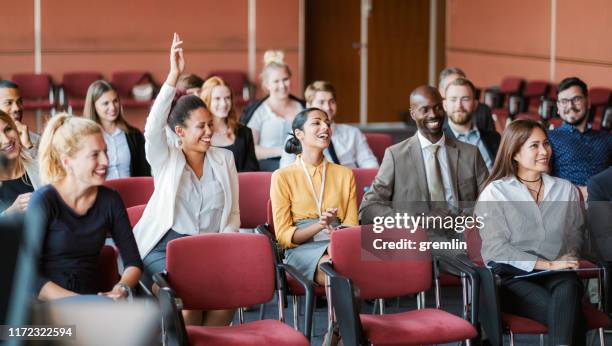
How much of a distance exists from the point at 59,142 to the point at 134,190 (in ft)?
5.26

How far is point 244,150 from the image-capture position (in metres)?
6.12

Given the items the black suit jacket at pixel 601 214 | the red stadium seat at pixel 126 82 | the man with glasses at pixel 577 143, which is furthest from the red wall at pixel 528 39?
the black suit jacket at pixel 601 214

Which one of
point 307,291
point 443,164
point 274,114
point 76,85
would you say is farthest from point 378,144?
point 76,85

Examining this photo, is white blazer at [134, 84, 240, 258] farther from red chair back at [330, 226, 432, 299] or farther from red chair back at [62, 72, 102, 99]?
red chair back at [62, 72, 102, 99]

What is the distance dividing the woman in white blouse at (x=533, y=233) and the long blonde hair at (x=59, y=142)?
190 centimetres

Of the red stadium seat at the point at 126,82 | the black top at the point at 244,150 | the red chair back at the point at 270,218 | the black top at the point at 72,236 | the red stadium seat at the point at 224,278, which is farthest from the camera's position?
the red stadium seat at the point at 126,82

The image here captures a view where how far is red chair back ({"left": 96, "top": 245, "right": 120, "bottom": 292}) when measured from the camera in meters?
3.70

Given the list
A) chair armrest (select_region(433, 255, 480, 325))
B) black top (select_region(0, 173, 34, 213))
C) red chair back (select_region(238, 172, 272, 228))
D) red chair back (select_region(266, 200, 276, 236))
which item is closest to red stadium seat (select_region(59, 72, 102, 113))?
red chair back (select_region(238, 172, 272, 228))

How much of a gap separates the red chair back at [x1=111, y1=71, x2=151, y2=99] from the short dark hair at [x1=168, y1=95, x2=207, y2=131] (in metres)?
7.31

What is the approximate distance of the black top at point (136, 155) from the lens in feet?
19.8

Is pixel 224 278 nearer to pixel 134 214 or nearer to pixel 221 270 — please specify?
pixel 221 270

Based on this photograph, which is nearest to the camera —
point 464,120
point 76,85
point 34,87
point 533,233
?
point 533,233

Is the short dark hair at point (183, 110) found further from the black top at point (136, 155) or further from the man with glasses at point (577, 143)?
the man with glasses at point (577, 143)

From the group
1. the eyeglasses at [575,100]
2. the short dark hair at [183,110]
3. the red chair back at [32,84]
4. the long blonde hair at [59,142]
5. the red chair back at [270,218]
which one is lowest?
the red chair back at [270,218]
